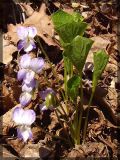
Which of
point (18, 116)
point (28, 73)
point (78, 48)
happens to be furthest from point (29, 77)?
point (78, 48)

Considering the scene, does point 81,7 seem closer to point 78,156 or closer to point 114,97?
point 114,97

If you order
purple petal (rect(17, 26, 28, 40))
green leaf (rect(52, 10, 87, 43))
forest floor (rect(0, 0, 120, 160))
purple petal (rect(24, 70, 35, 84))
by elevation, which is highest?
green leaf (rect(52, 10, 87, 43))

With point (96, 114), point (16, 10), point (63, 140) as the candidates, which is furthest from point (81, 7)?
point (63, 140)

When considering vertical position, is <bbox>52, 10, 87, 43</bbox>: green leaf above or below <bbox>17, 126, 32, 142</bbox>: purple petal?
above

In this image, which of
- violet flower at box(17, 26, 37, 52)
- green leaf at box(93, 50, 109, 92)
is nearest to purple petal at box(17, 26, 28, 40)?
violet flower at box(17, 26, 37, 52)

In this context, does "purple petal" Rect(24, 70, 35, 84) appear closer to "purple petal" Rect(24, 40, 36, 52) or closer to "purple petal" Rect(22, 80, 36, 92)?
"purple petal" Rect(22, 80, 36, 92)

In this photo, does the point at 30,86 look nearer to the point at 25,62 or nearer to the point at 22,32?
the point at 25,62
